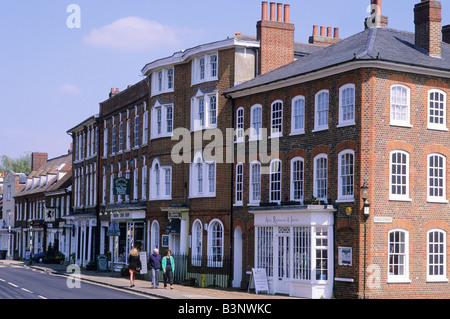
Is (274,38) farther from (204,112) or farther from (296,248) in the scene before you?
(296,248)

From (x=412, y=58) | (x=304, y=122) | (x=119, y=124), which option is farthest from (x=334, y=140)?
(x=119, y=124)


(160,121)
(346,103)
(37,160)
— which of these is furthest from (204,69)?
(37,160)

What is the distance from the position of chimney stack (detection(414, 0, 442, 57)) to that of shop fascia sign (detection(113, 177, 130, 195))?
23.3 m

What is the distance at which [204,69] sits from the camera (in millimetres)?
40656

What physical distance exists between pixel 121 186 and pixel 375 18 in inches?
810

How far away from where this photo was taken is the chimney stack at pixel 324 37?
46500 millimetres

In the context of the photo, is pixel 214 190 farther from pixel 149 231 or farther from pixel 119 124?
pixel 119 124

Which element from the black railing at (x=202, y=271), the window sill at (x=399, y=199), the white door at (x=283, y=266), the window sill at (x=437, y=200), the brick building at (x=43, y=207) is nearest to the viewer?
the window sill at (x=399, y=199)

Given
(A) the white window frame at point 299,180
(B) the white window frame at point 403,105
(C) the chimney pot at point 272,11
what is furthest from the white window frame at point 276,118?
(C) the chimney pot at point 272,11

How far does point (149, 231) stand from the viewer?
150ft

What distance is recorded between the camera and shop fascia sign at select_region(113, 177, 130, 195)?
159 feet

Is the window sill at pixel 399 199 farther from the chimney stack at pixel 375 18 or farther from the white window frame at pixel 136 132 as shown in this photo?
the white window frame at pixel 136 132

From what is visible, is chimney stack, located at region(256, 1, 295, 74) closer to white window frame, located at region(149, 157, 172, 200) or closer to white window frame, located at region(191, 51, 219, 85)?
white window frame, located at region(191, 51, 219, 85)

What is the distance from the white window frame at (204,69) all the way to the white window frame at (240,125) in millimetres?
2739
